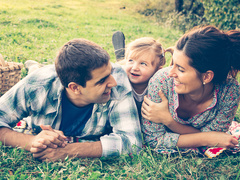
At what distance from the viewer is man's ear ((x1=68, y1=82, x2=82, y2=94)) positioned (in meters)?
2.58

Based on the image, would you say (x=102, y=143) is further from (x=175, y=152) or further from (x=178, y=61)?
(x=178, y=61)

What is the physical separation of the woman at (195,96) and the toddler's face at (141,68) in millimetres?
444

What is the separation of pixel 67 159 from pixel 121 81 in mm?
1037

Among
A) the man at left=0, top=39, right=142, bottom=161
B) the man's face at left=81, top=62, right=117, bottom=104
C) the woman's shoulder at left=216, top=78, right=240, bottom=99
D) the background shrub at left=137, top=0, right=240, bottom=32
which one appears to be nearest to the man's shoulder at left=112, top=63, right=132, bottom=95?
the man at left=0, top=39, right=142, bottom=161

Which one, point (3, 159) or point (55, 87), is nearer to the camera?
point (3, 159)

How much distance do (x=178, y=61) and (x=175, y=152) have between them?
1.05 m

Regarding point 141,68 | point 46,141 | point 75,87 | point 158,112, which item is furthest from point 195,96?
point 46,141

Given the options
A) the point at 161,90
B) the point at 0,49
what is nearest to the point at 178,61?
the point at 161,90

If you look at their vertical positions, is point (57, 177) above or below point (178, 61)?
below

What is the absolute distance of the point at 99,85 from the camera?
2607 millimetres

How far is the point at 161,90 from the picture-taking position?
2895 millimetres

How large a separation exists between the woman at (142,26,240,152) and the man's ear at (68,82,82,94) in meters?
0.83

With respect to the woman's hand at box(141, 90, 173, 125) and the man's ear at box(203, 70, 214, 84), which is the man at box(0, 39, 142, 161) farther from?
the man's ear at box(203, 70, 214, 84)

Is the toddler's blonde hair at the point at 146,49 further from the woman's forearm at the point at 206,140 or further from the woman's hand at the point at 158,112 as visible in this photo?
the woman's forearm at the point at 206,140
